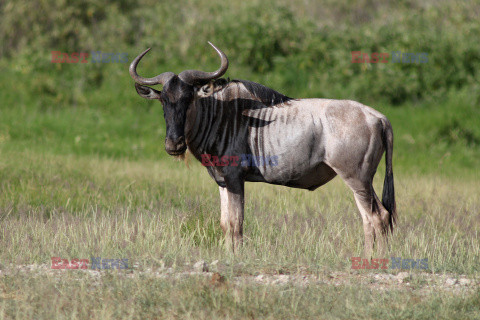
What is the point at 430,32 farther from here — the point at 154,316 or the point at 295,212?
the point at 154,316

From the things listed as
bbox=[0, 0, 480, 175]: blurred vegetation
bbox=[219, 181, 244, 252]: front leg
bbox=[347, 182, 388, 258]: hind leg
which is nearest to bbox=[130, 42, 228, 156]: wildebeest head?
bbox=[219, 181, 244, 252]: front leg

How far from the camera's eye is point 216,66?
1692 centimetres

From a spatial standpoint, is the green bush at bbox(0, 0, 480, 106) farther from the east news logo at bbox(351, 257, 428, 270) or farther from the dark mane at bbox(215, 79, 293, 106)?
the east news logo at bbox(351, 257, 428, 270)

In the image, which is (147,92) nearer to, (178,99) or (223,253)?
(178,99)

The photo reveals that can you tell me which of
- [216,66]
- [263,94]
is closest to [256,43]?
[216,66]

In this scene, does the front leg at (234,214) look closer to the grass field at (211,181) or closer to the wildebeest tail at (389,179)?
the grass field at (211,181)

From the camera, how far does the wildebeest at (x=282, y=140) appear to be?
7.52 meters

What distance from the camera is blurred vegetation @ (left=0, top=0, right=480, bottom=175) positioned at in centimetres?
1506

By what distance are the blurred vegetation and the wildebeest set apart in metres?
6.28

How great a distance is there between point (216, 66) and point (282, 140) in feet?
31.3

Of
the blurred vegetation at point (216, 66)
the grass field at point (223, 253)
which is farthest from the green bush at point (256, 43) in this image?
the grass field at point (223, 253)

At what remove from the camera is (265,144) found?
25.3 feet

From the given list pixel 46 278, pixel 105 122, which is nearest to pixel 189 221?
pixel 46 278

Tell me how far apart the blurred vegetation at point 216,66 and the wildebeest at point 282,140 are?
20.6 feet
